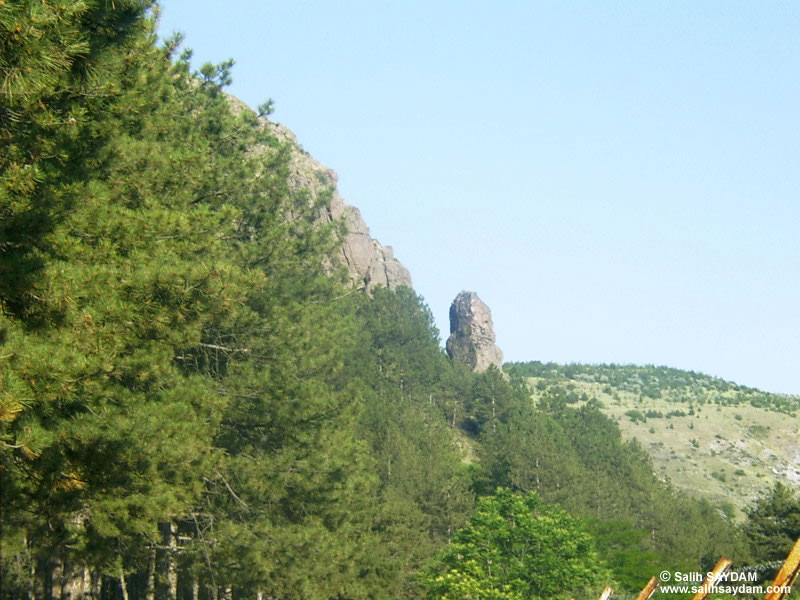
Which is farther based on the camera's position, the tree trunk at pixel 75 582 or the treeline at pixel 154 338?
the tree trunk at pixel 75 582

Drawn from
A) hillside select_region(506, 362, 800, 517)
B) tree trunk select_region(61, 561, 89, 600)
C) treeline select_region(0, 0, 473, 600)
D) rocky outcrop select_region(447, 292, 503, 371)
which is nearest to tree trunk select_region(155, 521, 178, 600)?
treeline select_region(0, 0, 473, 600)

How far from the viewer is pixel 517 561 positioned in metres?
40.2

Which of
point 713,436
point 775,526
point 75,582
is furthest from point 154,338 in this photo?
point 713,436

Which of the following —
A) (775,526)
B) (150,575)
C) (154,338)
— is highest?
(154,338)

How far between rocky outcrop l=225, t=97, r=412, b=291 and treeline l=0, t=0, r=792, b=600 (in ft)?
130

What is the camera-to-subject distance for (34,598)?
2275 cm

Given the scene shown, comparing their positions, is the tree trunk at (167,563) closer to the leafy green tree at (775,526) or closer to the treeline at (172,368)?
the treeline at (172,368)

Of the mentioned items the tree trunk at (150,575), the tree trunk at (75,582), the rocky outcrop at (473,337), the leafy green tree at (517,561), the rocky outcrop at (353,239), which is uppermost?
the rocky outcrop at (353,239)

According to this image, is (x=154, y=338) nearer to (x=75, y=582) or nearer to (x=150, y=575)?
(x=75, y=582)

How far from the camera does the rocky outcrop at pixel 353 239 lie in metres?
86.1

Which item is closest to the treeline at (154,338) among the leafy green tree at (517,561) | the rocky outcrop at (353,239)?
the leafy green tree at (517,561)

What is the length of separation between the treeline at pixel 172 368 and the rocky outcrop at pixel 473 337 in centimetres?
6643

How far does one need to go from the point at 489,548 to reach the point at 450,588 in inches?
147

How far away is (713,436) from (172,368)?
137080 millimetres
